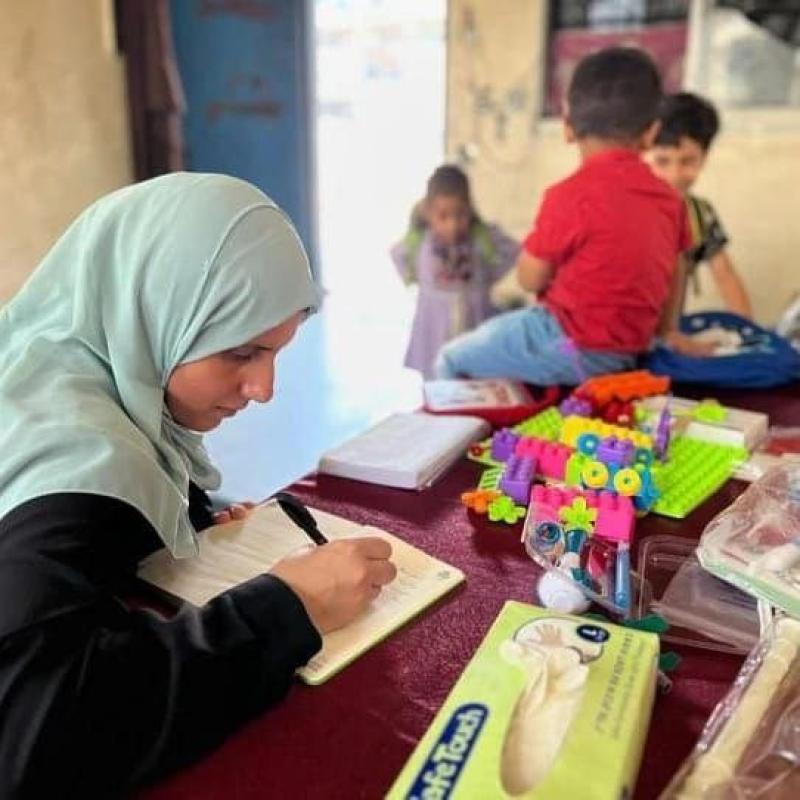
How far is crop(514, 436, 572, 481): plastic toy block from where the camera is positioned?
104 centimetres

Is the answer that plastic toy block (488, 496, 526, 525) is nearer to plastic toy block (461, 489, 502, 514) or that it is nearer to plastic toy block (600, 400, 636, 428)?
plastic toy block (461, 489, 502, 514)

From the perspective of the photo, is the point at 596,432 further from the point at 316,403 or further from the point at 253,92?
the point at 253,92

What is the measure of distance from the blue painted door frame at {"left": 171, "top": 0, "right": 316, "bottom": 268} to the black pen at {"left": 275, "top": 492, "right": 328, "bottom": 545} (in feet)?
8.84

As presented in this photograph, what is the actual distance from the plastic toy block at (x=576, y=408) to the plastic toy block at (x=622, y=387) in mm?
29

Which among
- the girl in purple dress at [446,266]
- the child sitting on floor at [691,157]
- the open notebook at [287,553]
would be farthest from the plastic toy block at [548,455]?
the girl in purple dress at [446,266]

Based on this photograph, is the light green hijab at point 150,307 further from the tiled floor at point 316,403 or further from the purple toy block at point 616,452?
the tiled floor at point 316,403

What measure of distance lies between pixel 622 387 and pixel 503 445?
30 centimetres

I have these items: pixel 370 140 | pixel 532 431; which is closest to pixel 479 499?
pixel 532 431

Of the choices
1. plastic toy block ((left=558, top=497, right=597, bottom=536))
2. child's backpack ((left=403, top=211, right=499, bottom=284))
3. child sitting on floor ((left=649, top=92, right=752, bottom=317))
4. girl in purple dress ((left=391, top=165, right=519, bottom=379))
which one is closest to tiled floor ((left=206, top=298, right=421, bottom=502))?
girl in purple dress ((left=391, top=165, right=519, bottom=379))

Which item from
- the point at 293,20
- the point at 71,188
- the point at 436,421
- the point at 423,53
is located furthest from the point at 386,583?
the point at 423,53

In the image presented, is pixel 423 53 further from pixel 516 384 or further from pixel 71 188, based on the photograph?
pixel 516 384

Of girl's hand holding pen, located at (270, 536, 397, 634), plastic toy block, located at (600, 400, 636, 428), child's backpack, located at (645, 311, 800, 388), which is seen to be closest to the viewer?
girl's hand holding pen, located at (270, 536, 397, 634)

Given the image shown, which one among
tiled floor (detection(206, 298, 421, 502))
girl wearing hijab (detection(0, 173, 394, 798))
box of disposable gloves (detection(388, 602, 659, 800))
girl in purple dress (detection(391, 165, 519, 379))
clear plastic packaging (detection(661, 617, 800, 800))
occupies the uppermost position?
girl wearing hijab (detection(0, 173, 394, 798))

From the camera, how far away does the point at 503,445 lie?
113cm
